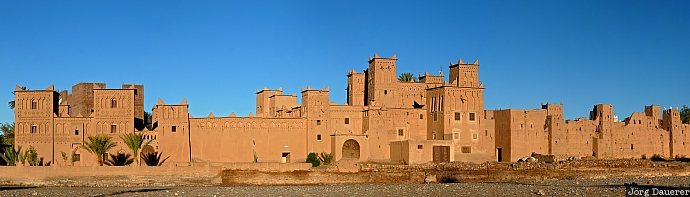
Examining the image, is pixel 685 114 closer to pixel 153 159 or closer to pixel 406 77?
pixel 406 77

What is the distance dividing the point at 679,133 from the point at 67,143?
48.4 metres

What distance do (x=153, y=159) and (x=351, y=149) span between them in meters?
13.2

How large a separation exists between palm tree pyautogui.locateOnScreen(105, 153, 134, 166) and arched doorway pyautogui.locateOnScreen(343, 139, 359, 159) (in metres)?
14.2

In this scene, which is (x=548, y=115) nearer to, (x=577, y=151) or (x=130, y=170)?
(x=577, y=151)

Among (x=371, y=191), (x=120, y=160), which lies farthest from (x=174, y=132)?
(x=371, y=191)

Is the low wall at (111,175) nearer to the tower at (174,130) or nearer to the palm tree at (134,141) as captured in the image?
the palm tree at (134,141)

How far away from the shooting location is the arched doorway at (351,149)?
58.8m

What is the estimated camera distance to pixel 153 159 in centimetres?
5462

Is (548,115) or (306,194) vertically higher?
(548,115)

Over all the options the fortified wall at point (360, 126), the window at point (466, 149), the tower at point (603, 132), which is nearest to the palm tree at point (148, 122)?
the fortified wall at point (360, 126)

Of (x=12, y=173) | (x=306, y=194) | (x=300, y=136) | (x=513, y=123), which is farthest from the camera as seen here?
(x=513, y=123)

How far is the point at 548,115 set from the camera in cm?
6431

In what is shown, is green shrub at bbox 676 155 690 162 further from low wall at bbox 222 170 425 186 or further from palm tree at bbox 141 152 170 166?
palm tree at bbox 141 152 170 166

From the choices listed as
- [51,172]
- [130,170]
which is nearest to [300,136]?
[130,170]
